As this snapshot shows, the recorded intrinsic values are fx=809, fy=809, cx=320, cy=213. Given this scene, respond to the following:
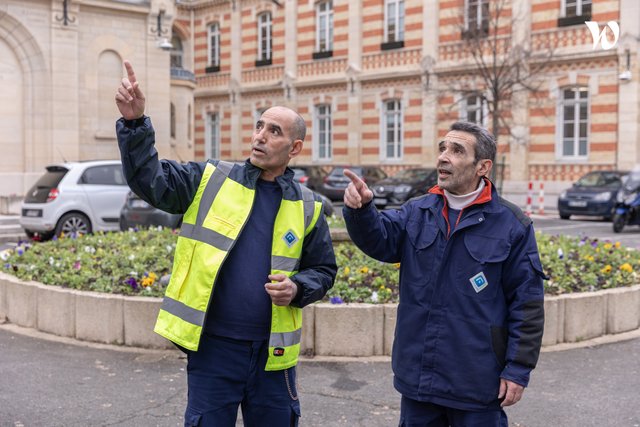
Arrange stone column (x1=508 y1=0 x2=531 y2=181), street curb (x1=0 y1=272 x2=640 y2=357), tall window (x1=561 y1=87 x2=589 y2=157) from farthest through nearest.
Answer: stone column (x1=508 y1=0 x2=531 y2=181)
tall window (x1=561 y1=87 x2=589 y2=157)
street curb (x1=0 y1=272 x2=640 y2=357)

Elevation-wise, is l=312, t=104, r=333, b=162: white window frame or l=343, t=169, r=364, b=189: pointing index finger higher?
l=312, t=104, r=333, b=162: white window frame

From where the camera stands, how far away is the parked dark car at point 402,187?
87.1ft

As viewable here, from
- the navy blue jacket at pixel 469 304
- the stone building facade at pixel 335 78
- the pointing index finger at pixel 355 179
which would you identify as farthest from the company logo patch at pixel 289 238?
the stone building facade at pixel 335 78

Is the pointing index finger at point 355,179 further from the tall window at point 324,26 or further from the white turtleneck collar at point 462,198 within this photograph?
the tall window at point 324,26

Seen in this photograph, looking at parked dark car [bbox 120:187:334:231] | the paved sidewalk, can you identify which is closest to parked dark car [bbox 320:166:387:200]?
parked dark car [bbox 120:187:334:231]

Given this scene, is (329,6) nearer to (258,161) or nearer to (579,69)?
(579,69)

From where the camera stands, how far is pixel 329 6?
1401 inches

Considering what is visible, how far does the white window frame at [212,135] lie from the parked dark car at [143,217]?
26245 millimetres

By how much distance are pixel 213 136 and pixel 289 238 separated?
3867 cm

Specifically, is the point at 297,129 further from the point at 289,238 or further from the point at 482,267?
the point at 482,267

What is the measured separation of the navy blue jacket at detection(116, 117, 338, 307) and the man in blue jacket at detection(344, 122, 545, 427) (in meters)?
0.21

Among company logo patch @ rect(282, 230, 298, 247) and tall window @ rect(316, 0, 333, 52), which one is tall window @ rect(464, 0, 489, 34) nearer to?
tall window @ rect(316, 0, 333, 52)

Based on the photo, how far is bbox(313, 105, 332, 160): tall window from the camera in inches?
1417

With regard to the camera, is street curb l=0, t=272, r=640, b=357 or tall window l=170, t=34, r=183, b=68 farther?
tall window l=170, t=34, r=183, b=68
